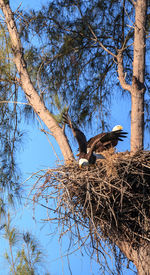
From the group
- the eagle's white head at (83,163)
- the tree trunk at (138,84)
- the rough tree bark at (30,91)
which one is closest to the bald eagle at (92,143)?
the eagle's white head at (83,163)

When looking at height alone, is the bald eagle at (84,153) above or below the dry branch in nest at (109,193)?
above

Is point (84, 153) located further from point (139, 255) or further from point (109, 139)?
A: point (139, 255)

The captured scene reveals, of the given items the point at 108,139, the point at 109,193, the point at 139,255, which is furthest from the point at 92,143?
the point at 139,255

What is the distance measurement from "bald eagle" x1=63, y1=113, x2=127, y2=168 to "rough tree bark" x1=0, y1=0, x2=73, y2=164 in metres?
0.21

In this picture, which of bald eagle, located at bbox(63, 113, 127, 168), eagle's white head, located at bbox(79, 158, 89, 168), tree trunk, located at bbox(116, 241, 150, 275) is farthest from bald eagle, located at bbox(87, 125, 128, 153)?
tree trunk, located at bbox(116, 241, 150, 275)

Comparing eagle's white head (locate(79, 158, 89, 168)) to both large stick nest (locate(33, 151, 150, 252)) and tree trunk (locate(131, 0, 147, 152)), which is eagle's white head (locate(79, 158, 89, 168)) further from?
tree trunk (locate(131, 0, 147, 152))

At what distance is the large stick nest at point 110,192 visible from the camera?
2.19 metres

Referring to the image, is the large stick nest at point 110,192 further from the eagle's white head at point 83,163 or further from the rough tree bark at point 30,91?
the rough tree bark at point 30,91

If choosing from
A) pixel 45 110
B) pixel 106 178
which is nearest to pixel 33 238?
pixel 45 110

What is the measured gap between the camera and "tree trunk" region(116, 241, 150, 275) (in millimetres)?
2400

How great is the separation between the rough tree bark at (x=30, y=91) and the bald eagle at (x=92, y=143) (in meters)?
0.21

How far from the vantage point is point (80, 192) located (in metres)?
2.23

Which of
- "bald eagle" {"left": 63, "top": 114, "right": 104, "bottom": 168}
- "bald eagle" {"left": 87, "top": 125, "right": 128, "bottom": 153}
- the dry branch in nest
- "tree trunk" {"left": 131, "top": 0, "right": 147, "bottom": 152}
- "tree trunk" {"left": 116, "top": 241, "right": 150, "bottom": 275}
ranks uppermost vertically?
"tree trunk" {"left": 131, "top": 0, "right": 147, "bottom": 152}

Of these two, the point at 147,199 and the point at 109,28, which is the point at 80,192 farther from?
the point at 109,28
